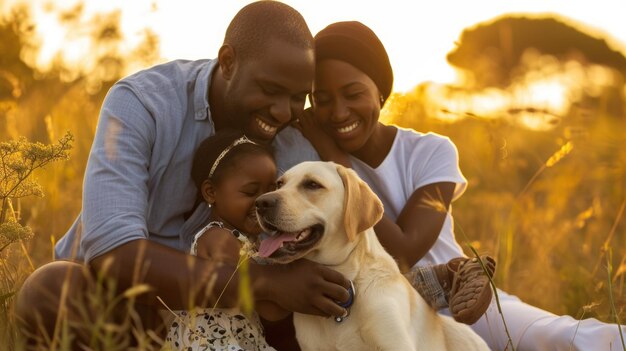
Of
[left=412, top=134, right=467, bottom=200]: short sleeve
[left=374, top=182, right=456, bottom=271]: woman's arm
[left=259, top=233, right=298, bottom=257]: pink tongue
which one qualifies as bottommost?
[left=374, top=182, right=456, bottom=271]: woman's arm

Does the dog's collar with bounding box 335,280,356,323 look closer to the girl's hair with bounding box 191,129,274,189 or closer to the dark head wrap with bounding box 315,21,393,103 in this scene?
the girl's hair with bounding box 191,129,274,189

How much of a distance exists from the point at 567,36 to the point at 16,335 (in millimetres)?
13535

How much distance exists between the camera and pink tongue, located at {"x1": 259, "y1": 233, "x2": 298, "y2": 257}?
352cm

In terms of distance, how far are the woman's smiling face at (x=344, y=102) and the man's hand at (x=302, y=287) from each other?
3.51 ft

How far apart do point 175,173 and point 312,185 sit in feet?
2.83

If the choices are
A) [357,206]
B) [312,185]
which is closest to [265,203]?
[312,185]

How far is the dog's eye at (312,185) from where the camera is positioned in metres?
3.71

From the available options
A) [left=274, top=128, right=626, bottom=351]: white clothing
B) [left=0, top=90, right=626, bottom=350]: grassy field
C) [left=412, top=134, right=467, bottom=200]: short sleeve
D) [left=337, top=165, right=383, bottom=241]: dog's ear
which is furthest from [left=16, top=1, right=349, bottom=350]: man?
[left=412, top=134, right=467, bottom=200]: short sleeve

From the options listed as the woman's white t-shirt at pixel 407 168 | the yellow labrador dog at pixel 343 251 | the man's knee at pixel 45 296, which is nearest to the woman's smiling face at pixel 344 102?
the woman's white t-shirt at pixel 407 168

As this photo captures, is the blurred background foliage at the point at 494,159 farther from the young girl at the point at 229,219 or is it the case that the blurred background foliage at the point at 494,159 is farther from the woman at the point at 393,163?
the young girl at the point at 229,219

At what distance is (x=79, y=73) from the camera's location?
8234 mm

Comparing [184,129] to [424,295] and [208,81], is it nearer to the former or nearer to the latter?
[208,81]

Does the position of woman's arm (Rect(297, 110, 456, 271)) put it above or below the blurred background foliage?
above

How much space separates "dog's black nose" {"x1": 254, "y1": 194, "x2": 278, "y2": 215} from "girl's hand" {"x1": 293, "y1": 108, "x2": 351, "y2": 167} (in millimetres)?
1031
